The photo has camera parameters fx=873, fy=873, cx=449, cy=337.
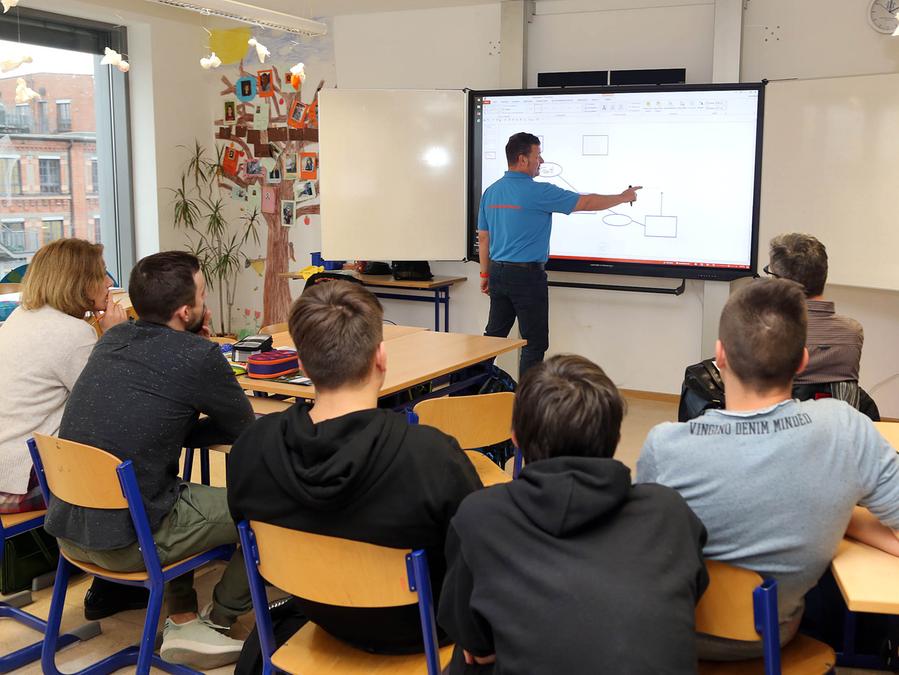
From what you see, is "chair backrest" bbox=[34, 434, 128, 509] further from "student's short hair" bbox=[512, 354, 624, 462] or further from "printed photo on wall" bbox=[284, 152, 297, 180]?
"printed photo on wall" bbox=[284, 152, 297, 180]

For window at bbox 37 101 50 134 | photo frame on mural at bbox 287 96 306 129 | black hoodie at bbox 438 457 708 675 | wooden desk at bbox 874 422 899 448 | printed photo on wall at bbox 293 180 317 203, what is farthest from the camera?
printed photo on wall at bbox 293 180 317 203

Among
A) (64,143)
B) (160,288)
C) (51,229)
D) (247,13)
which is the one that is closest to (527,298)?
(247,13)

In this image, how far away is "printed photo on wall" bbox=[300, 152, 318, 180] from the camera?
677 cm

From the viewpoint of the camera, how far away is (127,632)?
2.78 metres

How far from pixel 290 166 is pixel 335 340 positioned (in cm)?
533

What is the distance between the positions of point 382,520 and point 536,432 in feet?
1.34

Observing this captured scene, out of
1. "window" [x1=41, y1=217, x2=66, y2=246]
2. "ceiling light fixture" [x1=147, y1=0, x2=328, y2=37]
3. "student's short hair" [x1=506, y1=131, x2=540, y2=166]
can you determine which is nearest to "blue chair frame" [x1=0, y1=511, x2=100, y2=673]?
"ceiling light fixture" [x1=147, y1=0, x2=328, y2=37]

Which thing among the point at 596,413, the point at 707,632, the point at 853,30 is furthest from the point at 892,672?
the point at 853,30

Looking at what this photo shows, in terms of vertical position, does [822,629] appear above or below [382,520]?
below

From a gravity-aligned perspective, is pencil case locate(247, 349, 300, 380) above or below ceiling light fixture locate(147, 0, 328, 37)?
below

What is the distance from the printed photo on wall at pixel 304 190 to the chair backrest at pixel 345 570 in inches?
213

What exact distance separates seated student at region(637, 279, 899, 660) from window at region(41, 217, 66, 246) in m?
5.74

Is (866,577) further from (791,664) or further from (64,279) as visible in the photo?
(64,279)

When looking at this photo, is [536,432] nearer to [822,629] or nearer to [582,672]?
[582,672]
